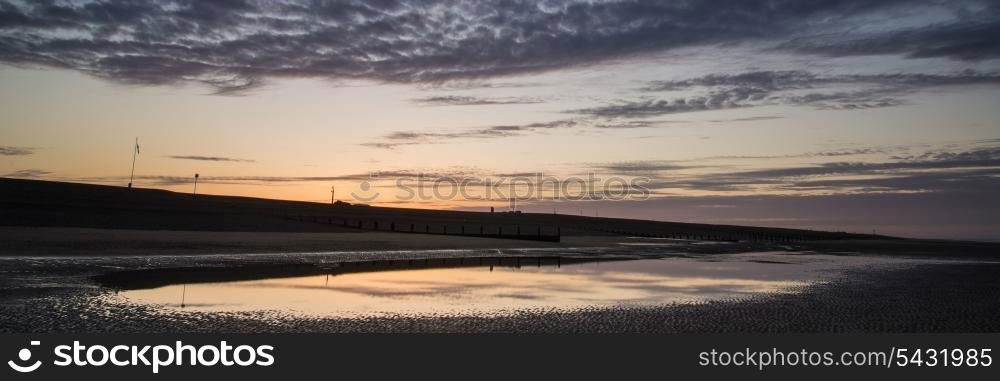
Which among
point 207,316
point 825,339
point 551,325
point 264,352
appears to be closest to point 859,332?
point 825,339

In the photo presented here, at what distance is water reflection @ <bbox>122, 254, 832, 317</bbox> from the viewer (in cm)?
1753

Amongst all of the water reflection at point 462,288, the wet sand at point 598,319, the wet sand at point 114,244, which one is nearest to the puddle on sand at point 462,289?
the water reflection at point 462,288

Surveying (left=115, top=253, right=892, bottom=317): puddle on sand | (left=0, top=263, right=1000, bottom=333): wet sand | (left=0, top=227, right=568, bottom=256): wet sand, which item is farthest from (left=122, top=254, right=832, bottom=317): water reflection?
(left=0, top=227, right=568, bottom=256): wet sand

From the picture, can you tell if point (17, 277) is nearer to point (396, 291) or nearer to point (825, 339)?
point (396, 291)

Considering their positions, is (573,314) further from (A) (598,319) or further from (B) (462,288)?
(B) (462,288)

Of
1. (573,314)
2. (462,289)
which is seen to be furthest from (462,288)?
(573,314)

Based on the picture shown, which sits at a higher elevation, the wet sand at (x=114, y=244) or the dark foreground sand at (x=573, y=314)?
the wet sand at (x=114, y=244)

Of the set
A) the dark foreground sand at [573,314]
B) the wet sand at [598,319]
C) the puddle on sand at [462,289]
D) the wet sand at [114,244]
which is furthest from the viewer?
the wet sand at [114,244]

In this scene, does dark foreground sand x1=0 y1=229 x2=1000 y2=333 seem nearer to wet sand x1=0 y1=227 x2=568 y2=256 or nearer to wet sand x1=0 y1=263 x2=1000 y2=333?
wet sand x1=0 y1=263 x2=1000 y2=333

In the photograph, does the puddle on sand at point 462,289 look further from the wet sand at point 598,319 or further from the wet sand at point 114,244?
the wet sand at point 114,244

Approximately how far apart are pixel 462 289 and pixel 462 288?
1.03ft

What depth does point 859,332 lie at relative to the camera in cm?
1476

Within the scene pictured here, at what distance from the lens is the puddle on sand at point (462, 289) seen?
687 inches

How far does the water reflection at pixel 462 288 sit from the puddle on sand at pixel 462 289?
26mm
